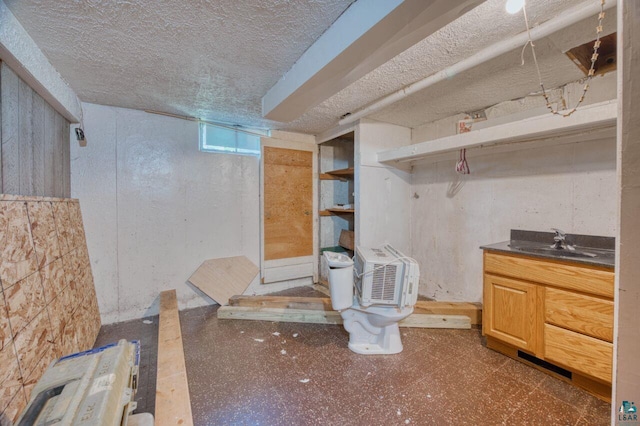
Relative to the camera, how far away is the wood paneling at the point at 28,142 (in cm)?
147

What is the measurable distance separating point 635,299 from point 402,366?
1.79 metres

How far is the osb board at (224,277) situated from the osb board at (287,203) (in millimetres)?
339

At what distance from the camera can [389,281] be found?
1.92 m

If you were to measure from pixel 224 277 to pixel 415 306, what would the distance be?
2.24 meters

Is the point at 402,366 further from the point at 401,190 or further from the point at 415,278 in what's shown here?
the point at 401,190

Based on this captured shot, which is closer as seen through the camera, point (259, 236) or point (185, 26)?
point (185, 26)

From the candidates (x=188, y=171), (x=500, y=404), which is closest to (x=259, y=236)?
(x=188, y=171)

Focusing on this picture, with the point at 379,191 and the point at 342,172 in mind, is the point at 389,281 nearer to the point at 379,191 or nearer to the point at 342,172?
the point at 379,191

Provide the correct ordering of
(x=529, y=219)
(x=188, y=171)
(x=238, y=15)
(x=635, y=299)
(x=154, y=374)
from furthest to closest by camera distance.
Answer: (x=188, y=171) → (x=529, y=219) → (x=154, y=374) → (x=238, y=15) → (x=635, y=299)

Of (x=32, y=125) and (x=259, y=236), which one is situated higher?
(x=32, y=125)

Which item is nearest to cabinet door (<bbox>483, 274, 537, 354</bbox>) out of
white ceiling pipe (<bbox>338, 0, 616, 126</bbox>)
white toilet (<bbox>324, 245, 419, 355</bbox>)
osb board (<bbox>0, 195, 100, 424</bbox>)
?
white toilet (<bbox>324, 245, 419, 355</bbox>)

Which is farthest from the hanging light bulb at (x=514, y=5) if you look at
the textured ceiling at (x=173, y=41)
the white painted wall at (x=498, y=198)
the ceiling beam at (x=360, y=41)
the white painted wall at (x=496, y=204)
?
the white painted wall at (x=496, y=204)

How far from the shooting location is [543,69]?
194 cm

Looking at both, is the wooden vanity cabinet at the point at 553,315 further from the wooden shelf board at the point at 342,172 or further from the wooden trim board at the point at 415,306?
the wooden shelf board at the point at 342,172
